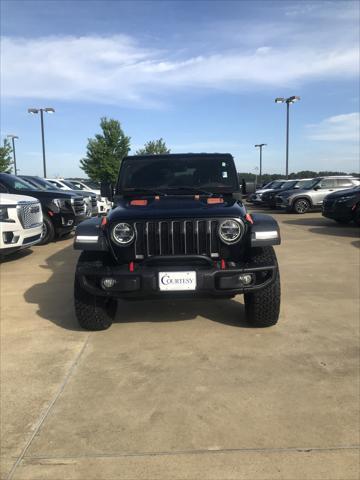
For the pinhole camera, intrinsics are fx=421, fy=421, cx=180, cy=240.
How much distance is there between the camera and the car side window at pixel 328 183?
59.9 ft

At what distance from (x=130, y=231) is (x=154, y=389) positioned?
146 centimetres

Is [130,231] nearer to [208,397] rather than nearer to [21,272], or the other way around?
[208,397]

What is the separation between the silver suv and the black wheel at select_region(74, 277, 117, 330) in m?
15.2

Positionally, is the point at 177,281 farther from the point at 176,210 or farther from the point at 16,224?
the point at 16,224

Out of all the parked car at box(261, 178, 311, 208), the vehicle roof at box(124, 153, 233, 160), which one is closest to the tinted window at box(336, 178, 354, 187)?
the parked car at box(261, 178, 311, 208)

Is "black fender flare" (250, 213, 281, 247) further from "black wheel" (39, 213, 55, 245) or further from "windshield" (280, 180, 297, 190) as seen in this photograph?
"windshield" (280, 180, 297, 190)

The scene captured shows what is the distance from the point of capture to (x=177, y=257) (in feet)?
12.5

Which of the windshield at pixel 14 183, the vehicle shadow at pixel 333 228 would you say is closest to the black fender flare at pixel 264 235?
the windshield at pixel 14 183

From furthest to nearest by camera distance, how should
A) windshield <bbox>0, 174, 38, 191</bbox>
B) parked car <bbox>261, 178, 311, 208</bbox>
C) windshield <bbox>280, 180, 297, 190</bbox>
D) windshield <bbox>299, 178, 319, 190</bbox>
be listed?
1. windshield <bbox>280, 180, 297, 190</bbox>
2. parked car <bbox>261, 178, 311, 208</bbox>
3. windshield <bbox>299, 178, 319, 190</bbox>
4. windshield <bbox>0, 174, 38, 191</bbox>

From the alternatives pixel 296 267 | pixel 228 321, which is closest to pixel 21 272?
pixel 228 321

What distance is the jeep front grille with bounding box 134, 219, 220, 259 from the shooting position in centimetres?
387

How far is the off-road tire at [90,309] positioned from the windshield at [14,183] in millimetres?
6413

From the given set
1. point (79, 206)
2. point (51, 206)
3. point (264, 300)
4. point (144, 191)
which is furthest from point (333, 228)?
point (264, 300)

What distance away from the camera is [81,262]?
13.2 feet
